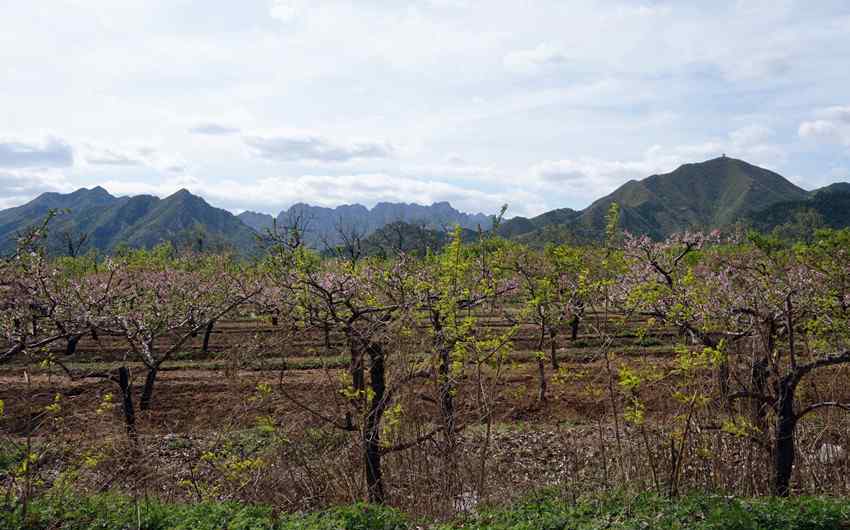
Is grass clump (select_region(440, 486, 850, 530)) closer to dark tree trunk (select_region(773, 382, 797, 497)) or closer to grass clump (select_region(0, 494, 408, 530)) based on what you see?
dark tree trunk (select_region(773, 382, 797, 497))

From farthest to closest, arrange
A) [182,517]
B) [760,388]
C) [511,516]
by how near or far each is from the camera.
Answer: [760,388], [182,517], [511,516]

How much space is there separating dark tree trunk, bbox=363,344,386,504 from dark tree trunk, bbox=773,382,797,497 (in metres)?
5.19

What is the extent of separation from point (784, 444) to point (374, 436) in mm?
5430

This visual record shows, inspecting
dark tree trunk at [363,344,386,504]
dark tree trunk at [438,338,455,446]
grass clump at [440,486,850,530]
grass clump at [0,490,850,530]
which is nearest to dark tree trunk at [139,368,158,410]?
grass clump at [0,490,850,530]

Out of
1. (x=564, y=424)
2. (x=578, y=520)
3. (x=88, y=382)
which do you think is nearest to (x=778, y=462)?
(x=578, y=520)

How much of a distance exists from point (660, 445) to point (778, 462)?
145cm

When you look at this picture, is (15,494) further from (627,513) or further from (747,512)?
(747,512)

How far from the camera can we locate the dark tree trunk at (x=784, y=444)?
23.8 feet

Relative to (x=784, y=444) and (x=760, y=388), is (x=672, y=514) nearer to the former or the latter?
(x=784, y=444)

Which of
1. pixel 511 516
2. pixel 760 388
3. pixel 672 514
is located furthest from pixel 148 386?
pixel 760 388

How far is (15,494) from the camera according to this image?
727 cm

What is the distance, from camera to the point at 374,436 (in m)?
Result: 7.70

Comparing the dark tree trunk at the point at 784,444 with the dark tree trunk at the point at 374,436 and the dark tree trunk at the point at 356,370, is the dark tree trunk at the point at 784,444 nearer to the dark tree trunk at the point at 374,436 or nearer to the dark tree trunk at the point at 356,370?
the dark tree trunk at the point at 374,436

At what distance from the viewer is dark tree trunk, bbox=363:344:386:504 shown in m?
7.41
